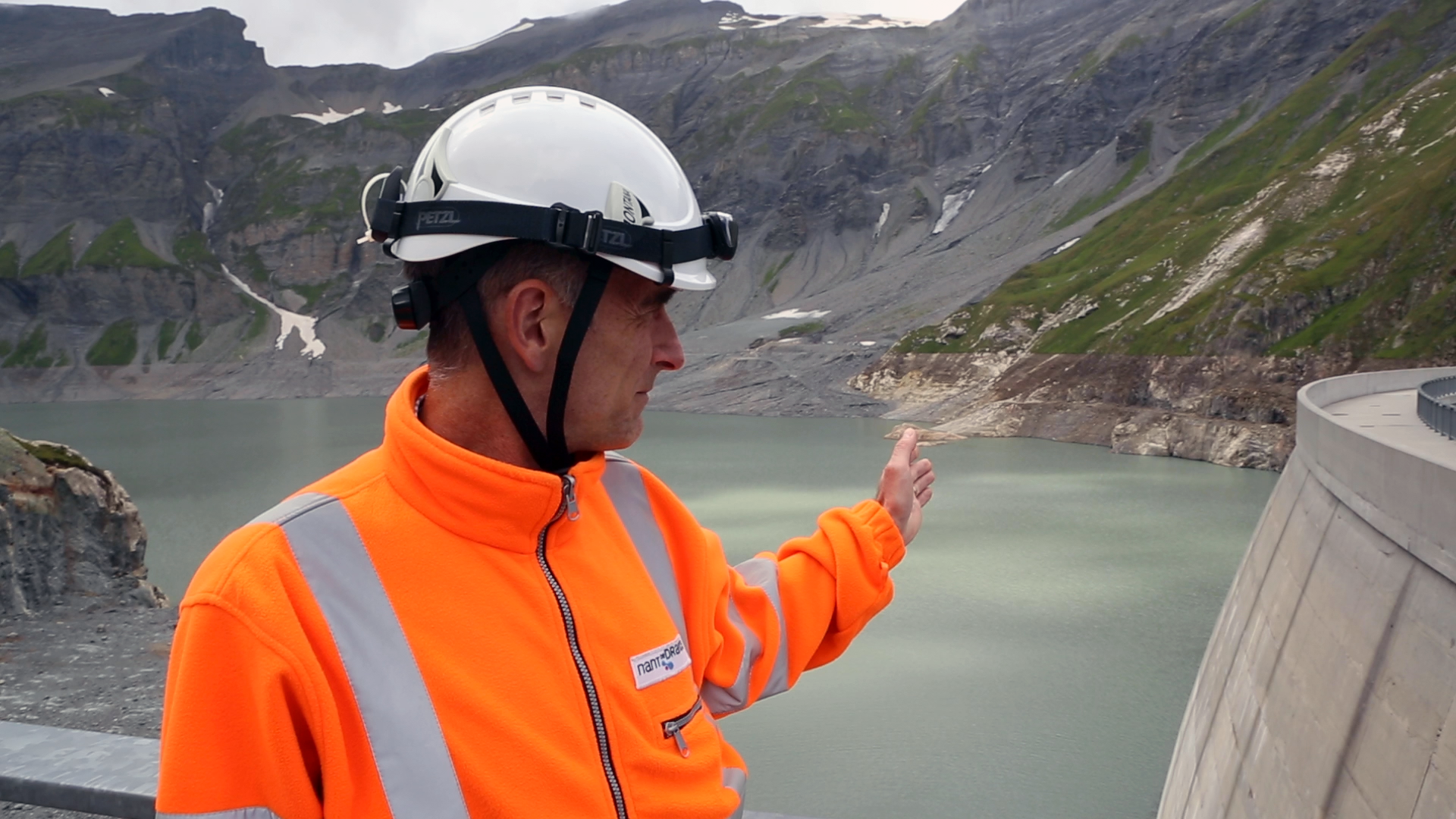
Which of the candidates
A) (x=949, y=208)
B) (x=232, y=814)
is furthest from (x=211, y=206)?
(x=232, y=814)

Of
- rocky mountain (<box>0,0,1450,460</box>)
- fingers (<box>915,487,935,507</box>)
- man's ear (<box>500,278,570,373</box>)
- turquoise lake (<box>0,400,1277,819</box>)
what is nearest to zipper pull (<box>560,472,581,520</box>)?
man's ear (<box>500,278,570,373</box>)

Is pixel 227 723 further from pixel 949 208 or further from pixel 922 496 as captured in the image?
pixel 949 208

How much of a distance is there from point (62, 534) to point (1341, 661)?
51.1 feet

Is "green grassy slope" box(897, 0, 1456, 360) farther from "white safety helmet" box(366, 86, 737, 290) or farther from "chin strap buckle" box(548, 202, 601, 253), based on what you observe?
"chin strap buckle" box(548, 202, 601, 253)

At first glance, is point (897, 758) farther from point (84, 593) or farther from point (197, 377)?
point (197, 377)

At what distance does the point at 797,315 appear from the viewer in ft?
310

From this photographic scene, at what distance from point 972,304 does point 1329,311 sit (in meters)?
28.4

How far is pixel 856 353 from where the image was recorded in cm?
7331

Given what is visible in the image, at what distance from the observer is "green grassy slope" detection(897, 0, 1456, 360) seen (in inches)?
1658

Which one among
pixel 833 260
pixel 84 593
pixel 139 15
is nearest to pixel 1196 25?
pixel 833 260

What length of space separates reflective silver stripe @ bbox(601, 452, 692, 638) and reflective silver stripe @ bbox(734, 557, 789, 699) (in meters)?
0.38

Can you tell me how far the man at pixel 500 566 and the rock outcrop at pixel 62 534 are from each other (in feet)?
45.9

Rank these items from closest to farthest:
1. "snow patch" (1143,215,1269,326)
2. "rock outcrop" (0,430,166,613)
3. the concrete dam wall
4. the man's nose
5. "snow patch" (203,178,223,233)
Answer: the man's nose → the concrete dam wall → "rock outcrop" (0,430,166,613) → "snow patch" (1143,215,1269,326) → "snow patch" (203,178,223,233)

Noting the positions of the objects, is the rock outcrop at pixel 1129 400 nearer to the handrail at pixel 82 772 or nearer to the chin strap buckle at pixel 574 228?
the chin strap buckle at pixel 574 228
